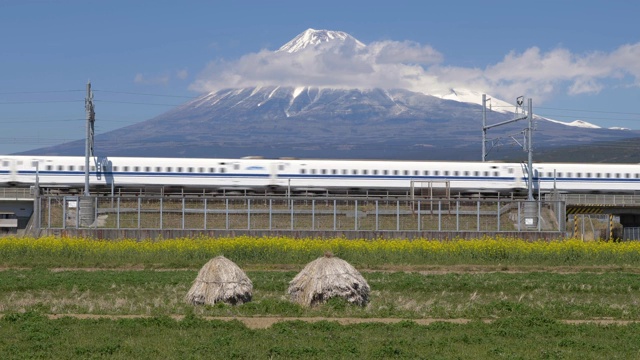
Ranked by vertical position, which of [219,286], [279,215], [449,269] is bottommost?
[449,269]

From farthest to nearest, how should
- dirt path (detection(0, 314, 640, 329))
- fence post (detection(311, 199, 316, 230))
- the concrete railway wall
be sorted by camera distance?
fence post (detection(311, 199, 316, 230)), the concrete railway wall, dirt path (detection(0, 314, 640, 329))

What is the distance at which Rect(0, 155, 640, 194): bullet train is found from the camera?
71625mm

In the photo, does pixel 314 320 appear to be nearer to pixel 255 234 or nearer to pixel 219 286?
pixel 219 286

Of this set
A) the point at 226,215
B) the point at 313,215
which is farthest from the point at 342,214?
the point at 226,215

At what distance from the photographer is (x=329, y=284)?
67.7 ft

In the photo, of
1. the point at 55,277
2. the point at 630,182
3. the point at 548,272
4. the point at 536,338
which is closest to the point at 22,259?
the point at 55,277

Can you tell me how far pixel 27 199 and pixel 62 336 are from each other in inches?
1630

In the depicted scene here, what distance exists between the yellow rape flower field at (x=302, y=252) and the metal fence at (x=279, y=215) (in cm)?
473

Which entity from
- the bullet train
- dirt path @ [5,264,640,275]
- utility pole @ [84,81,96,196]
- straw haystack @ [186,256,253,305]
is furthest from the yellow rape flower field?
the bullet train

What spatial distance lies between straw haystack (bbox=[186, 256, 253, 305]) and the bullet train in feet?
164

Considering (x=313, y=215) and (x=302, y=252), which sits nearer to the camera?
(x=302, y=252)

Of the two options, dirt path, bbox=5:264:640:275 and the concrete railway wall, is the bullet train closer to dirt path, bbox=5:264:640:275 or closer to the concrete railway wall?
the concrete railway wall

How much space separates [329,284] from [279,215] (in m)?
20.9

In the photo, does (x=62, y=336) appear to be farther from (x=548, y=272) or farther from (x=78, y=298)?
(x=548, y=272)
